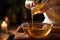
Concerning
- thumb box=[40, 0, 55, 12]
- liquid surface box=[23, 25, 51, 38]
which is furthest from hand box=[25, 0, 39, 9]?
liquid surface box=[23, 25, 51, 38]

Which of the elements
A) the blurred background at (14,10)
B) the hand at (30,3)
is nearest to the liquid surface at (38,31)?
the hand at (30,3)

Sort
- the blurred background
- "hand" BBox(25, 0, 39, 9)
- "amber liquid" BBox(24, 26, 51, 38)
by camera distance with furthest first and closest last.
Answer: the blurred background < "hand" BBox(25, 0, 39, 9) < "amber liquid" BBox(24, 26, 51, 38)

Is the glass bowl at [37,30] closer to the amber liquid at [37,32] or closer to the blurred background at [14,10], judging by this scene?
the amber liquid at [37,32]

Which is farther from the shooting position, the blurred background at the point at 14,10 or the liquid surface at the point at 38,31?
the blurred background at the point at 14,10

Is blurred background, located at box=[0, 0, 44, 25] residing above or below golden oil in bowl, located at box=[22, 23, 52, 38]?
below

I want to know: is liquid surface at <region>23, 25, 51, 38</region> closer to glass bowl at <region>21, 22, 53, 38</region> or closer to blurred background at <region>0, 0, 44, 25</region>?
glass bowl at <region>21, 22, 53, 38</region>

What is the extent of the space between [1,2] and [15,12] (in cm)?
27

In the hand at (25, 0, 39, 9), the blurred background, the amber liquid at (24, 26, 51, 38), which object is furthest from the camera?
the blurred background

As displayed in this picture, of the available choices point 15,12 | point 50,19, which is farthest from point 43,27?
point 15,12

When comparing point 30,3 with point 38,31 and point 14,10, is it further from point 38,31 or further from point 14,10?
point 14,10

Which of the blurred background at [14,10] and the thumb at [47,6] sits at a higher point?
the thumb at [47,6]

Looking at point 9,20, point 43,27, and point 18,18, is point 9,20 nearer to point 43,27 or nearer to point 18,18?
point 18,18

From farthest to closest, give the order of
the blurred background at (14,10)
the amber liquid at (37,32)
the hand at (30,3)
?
1. the blurred background at (14,10)
2. the hand at (30,3)
3. the amber liquid at (37,32)

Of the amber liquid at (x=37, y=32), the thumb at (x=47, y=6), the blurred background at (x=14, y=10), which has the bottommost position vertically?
the blurred background at (x=14, y=10)
